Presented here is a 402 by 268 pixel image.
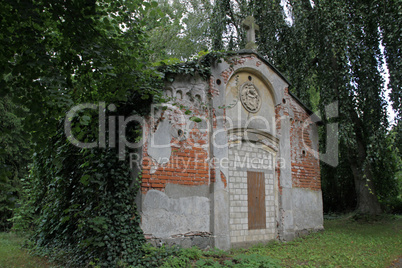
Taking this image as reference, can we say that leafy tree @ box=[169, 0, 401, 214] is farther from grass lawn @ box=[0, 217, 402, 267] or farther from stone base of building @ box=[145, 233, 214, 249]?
stone base of building @ box=[145, 233, 214, 249]

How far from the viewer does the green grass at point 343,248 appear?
662 centimetres

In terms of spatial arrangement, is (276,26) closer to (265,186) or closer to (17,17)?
(265,186)

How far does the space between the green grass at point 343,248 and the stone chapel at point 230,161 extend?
0.51 meters

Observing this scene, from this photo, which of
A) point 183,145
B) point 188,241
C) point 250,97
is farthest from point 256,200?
point 250,97

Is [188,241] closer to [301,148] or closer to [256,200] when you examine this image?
[256,200]

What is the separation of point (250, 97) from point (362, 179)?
621 centimetres

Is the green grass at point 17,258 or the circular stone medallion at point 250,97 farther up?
the circular stone medallion at point 250,97

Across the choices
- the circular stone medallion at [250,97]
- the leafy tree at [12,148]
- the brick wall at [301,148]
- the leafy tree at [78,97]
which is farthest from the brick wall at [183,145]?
the leafy tree at [12,148]

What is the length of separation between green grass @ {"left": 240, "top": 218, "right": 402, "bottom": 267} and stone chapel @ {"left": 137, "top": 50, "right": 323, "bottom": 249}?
1.67 feet

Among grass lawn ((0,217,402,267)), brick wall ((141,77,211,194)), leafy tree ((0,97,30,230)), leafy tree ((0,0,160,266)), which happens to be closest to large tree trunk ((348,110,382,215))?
grass lawn ((0,217,402,267))

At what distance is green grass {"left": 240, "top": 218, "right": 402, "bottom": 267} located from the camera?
21.7ft

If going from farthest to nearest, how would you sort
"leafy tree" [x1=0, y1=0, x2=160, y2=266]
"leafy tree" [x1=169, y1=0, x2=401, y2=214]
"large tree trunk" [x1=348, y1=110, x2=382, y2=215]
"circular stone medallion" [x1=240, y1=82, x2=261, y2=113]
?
"large tree trunk" [x1=348, y1=110, x2=382, y2=215] → "leafy tree" [x1=169, y1=0, x2=401, y2=214] → "circular stone medallion" [x1=240, y1=82, x2=261, y2=113] → "leafy tree" [x1=0, y1=0, x2=160, y2=266]

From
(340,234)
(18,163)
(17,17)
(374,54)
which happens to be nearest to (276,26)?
(374,54)

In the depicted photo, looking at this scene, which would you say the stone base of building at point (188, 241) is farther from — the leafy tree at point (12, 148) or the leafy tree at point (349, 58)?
the leafy tree at point (12, 148)
